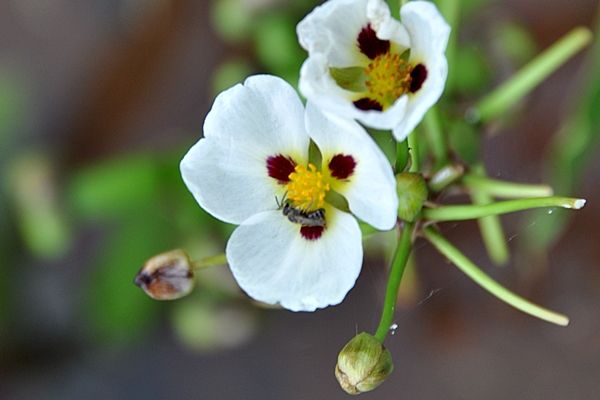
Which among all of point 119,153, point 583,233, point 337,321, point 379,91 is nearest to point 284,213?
point 379,91

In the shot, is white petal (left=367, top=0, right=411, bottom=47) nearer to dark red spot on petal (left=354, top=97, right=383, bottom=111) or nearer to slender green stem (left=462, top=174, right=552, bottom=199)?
dark red spot on petal (left=354, top=97, right=383, bottom=111)

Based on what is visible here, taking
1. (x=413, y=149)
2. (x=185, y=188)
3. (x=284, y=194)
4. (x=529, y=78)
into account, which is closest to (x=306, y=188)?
(x=284, y=194)

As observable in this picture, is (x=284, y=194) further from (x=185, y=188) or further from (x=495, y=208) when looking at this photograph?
(x=185, y=188)

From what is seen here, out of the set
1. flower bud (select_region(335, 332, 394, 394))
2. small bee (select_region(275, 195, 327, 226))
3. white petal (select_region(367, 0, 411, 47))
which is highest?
white petal (select_region(367, 0, 411, 47))

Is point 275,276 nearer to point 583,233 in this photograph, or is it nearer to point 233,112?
point 233,112

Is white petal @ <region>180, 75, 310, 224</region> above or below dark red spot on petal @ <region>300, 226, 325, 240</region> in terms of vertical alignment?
above

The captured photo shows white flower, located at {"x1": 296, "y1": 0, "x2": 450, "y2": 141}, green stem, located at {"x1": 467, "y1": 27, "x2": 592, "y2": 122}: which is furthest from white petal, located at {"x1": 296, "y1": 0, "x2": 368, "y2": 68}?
green stem, located at {"x1": 467, "y1": 27, "x2": 592, "y2": 122}

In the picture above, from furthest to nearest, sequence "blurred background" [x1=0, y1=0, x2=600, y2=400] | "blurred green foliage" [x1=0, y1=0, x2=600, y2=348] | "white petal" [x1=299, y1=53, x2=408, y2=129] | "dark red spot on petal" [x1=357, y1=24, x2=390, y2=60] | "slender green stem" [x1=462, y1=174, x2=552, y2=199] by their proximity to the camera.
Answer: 1. "blurred background" [x1=0, y1=0, x2=600, y2=400]
2. "blurred green foliage" [x1=0, y1=0, x2=600, y2=348]
3. "slender green stem" [x1=462, y1=174, x2=552, y2=199]
4. "dark red spot on petal" [x1=357, y1=24, x2=390, y2=60]
5. "white petal" [x1=299, y1=53, x2=408, y2=129]
